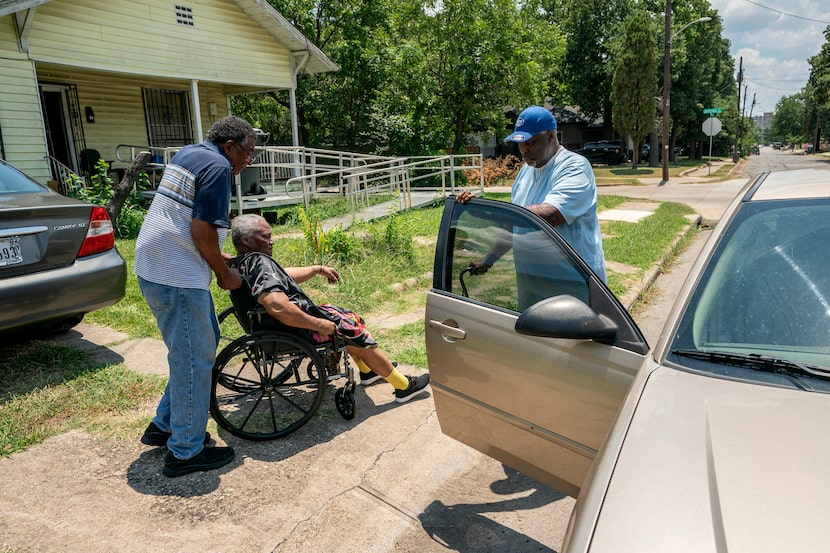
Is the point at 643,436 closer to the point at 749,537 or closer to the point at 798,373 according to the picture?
the point at 749,537

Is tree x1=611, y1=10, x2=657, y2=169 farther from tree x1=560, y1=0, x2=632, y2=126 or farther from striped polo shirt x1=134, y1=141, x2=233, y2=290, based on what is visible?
striped polo shirt x1=134, y1=141, x2=233, y2=290

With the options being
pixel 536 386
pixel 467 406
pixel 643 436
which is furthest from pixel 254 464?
pixel 643 436

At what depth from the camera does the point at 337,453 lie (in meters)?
3.43

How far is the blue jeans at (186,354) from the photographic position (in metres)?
3.08

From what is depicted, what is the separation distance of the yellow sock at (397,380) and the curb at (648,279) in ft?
8.32

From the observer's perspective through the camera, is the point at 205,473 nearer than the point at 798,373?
No

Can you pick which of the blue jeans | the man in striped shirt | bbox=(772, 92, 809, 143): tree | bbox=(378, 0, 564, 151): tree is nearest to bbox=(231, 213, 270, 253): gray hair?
the man in striped shirt

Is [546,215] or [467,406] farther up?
[546,215]

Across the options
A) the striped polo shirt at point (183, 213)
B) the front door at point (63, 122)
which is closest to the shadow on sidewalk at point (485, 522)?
the striped polo shirt at point (183, 213)

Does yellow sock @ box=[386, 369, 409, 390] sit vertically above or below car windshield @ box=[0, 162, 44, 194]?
below

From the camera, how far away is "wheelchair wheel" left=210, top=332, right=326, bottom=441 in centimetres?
343

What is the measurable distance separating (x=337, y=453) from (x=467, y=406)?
1084 mm

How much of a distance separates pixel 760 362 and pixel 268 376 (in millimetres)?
2695

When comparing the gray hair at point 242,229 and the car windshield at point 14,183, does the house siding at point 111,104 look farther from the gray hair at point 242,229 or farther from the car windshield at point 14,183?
the gray hair at point 242,229
